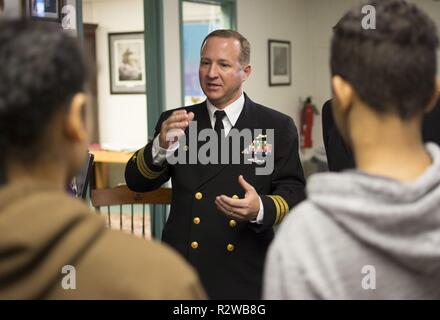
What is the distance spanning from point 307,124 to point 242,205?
5167mm

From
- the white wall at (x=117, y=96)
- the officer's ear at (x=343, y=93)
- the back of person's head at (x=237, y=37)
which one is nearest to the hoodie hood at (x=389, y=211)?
the officer's ear at (x=343, y=93)

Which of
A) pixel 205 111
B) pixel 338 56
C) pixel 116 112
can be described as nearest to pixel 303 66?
pixel 116 112

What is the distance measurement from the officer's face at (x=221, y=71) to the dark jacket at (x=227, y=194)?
0.25 feet

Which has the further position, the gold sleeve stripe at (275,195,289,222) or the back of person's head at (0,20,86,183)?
the gold sleeve stripe at (275,195,289,222)

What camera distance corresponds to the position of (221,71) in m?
2.06

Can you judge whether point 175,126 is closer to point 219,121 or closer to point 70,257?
point 219,121

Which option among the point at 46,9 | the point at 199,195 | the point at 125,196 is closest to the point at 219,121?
the point at 199,195

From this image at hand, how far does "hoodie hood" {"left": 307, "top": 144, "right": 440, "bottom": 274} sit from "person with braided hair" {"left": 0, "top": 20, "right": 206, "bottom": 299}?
9.7 inches

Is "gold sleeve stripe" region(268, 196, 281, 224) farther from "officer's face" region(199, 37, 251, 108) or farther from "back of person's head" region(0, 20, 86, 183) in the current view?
"back of person's head" region(0, 20, 86, 183)

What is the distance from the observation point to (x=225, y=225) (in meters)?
1.99

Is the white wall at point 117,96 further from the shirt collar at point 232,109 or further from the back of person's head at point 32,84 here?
the back of person's head at point 32,84

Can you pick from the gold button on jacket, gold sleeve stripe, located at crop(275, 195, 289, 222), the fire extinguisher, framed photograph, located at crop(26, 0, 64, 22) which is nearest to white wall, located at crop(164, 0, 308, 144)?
the fire extinguisher

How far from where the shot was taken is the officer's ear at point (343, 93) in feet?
3.07

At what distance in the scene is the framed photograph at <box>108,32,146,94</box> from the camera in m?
7.31
